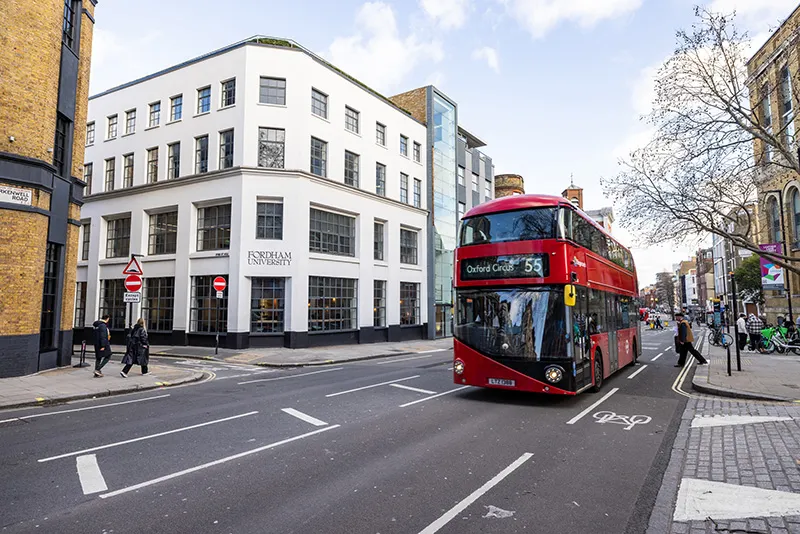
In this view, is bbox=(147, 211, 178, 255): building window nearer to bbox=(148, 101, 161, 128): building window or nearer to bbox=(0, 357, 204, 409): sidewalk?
bbox=(148, 101, 161, 128): building window

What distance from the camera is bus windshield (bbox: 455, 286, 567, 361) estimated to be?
8789 millimetres

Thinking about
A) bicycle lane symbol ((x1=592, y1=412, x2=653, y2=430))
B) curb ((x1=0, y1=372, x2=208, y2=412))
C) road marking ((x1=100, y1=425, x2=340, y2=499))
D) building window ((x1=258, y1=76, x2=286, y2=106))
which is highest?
building window ((x1=258, y1=76, x2=286, y2=106))

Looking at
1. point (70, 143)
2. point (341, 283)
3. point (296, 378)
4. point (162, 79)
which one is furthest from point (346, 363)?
point (162, 79)

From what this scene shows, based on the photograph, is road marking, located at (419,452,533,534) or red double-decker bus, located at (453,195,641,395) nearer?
road marking, located at (419,452,533,534)

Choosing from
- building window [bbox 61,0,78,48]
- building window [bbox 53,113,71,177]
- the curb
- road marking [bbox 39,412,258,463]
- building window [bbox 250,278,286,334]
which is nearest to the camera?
road marking [bbox 39,412,258,463]

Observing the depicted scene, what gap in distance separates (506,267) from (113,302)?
26.9 meters

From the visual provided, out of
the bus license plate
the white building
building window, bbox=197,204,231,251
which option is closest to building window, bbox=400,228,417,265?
the white building

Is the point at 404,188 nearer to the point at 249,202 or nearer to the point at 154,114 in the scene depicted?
the point at 249,202

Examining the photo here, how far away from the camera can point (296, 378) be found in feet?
45.7

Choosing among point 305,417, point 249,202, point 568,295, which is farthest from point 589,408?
point 249,202

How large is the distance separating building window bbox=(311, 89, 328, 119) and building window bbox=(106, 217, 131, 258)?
13.5 m

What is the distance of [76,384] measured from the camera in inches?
473

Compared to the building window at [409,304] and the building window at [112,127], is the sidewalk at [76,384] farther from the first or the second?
the building window at [112,127]

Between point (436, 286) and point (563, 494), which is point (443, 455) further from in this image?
point (436, 286)
